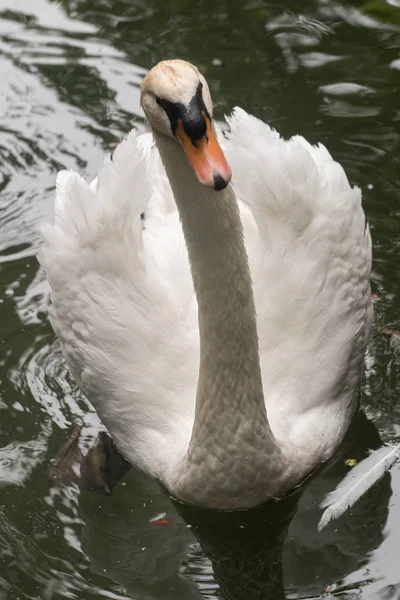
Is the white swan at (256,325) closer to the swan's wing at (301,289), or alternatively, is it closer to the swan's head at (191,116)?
the swan's wing at (301,289)

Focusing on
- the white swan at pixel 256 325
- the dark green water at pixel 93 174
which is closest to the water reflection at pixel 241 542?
the dark green water at pixel 93 174

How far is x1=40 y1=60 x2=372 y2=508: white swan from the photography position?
488cm

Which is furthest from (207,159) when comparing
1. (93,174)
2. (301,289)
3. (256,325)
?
(93,174)

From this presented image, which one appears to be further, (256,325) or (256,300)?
(256,300)

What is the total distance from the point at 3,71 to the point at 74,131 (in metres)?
1.22

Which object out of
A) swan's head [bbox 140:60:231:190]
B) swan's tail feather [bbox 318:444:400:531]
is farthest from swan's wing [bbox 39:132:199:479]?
swan's head [bbox 140:60:231:190]

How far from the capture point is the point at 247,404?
4734 mm

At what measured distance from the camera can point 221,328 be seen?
455cm

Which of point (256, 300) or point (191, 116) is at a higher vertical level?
point (191, 116)

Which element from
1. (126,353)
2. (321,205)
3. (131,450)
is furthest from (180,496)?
(321,205)

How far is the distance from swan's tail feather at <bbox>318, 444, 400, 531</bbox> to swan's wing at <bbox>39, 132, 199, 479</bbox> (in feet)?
2.33

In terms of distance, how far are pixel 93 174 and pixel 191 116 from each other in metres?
3.93

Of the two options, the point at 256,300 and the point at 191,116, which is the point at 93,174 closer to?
the point at 256,300

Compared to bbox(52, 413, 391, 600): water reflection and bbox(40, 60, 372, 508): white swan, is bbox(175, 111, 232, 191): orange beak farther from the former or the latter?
bbox(52, 413, 391, 600): water reflection
